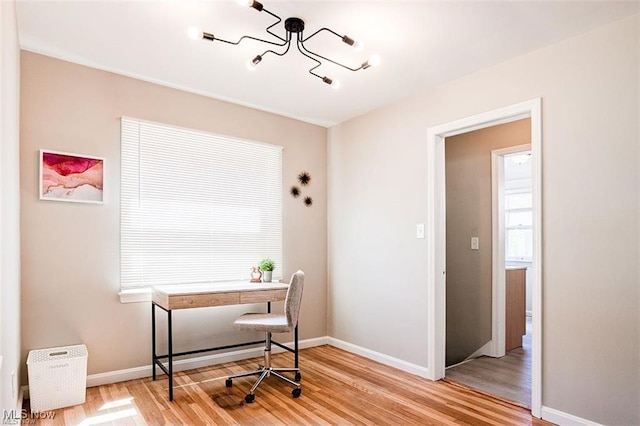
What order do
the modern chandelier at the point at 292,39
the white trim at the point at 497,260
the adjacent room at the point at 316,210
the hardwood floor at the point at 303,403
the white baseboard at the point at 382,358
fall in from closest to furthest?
the modern chandelier at the point at 292,39, the adjacent room at the point at 316,210, the hardwood floor at the point at 303,403, the white baseboard at the point at 382,358, the white trim at the point at 497,260

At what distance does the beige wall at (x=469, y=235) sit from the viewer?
13.6 feet

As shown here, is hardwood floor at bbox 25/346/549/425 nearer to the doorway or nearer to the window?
the doorway

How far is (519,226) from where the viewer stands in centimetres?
708

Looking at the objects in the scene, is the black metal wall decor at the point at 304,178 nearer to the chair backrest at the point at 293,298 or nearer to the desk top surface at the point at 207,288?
the desk top surface at the point at 207,288

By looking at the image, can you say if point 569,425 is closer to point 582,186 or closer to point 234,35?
point 582,186

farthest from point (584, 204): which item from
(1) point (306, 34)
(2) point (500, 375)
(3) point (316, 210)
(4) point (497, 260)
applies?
(3) point (316, 210)

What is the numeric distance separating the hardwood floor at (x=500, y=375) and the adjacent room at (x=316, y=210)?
1.3 inches

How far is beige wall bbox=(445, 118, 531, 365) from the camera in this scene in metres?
4.14

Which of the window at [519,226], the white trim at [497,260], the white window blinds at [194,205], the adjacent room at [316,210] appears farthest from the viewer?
the window at [519,226]

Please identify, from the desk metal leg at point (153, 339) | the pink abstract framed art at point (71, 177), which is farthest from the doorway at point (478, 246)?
the pink abstract framed art at point (71, 177)

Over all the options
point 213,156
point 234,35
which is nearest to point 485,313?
point 213,156

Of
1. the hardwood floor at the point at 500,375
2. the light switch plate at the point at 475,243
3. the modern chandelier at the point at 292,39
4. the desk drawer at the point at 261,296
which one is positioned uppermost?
the modern chandelier at the point at 292,39

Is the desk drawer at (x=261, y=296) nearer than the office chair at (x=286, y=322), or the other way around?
the office chair at (x=286, y=322)

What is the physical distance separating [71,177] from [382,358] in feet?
10.1
